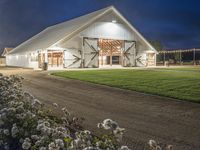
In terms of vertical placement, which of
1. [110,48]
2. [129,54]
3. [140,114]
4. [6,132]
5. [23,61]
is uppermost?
[110,48]

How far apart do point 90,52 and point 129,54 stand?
18.4 ft

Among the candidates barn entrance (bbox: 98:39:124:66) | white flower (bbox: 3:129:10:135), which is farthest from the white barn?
white flower (bbox: 3:129:10:135)

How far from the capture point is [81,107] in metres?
9.30

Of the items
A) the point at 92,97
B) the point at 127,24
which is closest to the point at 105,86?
the point at 92,97

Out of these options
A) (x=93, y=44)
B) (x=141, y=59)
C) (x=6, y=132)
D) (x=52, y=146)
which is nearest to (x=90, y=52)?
(x=93, y=44)

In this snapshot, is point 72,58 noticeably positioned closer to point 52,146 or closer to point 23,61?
point 23,61

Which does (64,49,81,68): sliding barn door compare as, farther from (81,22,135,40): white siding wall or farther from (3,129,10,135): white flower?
(3,129,10,135): white flower

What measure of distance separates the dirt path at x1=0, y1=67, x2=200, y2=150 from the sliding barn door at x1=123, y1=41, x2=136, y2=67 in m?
25.3

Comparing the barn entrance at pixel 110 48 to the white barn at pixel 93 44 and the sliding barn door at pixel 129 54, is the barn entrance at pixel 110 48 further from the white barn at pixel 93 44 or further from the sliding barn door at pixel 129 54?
the sliding barn door at pixel 129 54

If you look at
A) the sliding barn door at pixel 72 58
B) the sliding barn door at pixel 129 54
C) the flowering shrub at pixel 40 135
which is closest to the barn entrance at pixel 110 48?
the sliding barn door at pixel 129 54

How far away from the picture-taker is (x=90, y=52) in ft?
116

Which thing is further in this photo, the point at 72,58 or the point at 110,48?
the point at 110,48

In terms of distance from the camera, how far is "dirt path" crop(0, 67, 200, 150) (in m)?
6.00

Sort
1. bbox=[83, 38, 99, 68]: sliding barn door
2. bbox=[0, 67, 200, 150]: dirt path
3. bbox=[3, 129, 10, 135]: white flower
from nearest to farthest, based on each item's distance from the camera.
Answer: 1. bbox=[3, 129, 10, 135]: white flower
2. bbox=[0, 67, 200, 150]: dirt path
3. bbox=[83, 38, 99, 68]: sliding barn door
